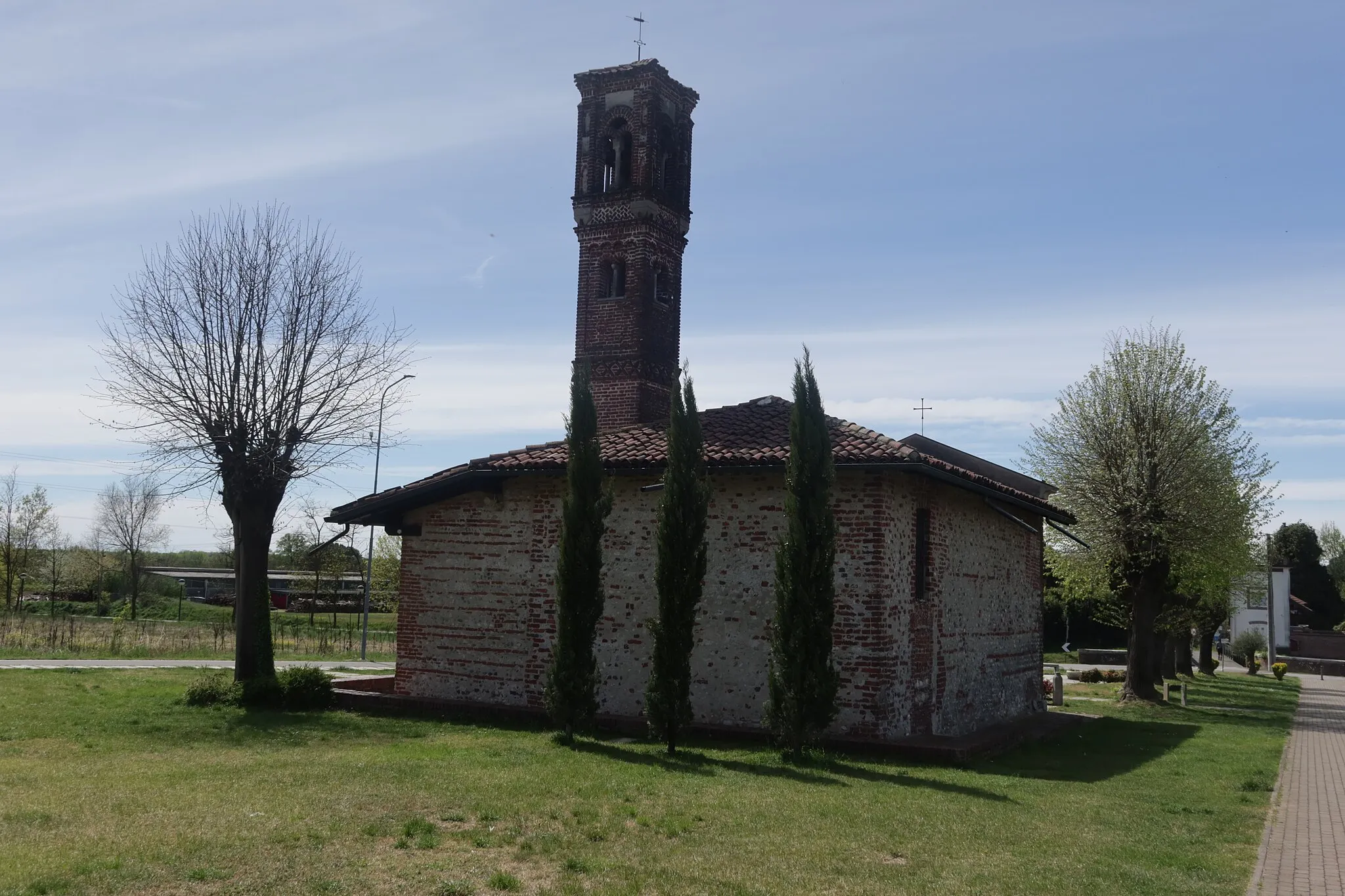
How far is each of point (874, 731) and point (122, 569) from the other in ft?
211

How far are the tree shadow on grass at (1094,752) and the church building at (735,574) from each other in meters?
1.22

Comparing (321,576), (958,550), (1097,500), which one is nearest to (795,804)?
(958,550)

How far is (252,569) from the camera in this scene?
17969mm

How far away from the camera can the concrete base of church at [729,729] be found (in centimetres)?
→ 1311

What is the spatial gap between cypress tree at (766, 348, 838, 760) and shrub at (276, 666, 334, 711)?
25.8 feet

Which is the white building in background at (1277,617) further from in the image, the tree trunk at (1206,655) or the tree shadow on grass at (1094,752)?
the tree shadow on grass at (1094,752)

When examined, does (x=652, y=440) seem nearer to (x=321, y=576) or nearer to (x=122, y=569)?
(x=321, y=576)

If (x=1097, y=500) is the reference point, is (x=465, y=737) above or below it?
below

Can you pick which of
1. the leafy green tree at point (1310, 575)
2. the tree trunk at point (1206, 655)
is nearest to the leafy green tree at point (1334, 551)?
the leafy green tree at point (1310, 575)

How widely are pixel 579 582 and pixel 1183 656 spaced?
30390 mm

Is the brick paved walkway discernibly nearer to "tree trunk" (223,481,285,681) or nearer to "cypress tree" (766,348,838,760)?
"cypress tree" (766,348,838,760)

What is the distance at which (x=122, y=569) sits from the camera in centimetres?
6575

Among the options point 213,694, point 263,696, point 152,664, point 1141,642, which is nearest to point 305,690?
point 263,696

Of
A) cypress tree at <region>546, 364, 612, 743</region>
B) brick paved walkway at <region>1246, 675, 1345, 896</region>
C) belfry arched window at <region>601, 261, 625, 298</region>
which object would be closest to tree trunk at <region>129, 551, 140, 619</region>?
belfry arched window at <region>601, 261, 625, 298</region>
